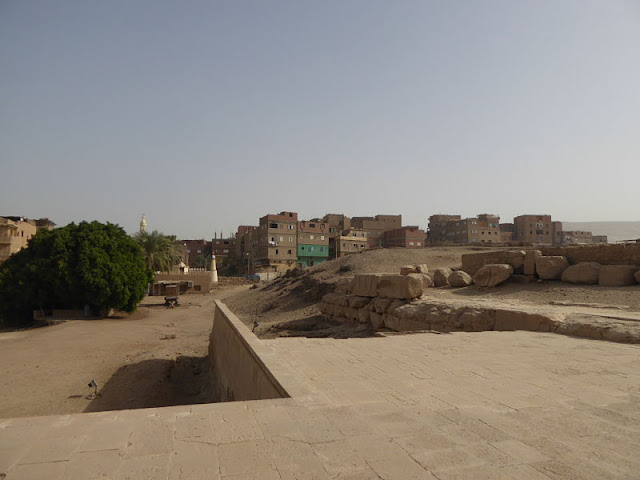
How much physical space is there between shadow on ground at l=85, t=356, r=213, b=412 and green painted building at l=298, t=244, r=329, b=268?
143 feet

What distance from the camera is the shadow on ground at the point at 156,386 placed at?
9.02 metres

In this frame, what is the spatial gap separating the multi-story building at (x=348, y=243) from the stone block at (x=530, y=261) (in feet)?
140

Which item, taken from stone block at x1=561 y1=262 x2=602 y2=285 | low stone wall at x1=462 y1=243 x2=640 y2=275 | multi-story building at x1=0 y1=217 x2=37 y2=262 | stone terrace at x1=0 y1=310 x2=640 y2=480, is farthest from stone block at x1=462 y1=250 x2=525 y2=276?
multi-story building at x1=0 y1=217 x2=37 y2=262

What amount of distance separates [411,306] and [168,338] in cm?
1055

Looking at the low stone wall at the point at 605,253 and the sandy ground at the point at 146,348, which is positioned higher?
the low stone wall at the point at 605,253

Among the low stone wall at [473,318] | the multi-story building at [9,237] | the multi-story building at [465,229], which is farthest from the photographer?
the multi-story building at [465,229]

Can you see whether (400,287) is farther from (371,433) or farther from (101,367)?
(101,367)

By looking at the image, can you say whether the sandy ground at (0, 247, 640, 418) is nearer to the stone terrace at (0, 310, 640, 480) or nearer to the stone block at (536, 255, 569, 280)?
the stone block at (536, 255, 569, 280)

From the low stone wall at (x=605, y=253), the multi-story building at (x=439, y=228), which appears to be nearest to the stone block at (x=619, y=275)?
the low stone wall at (x=605, y=253)

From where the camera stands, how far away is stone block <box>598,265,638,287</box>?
34.6 ft

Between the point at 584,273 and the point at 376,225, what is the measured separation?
5692cm

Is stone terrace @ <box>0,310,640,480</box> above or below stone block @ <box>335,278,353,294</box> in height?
above

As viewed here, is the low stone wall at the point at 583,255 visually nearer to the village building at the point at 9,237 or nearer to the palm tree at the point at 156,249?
the palm tree at the point at 156,249

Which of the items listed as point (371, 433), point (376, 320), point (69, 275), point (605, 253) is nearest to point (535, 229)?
point (605, 253)
